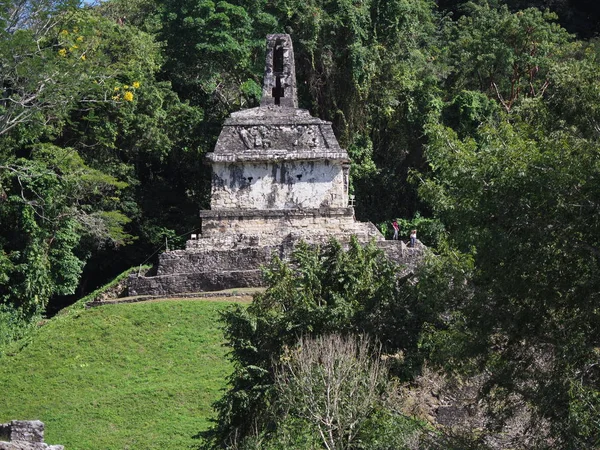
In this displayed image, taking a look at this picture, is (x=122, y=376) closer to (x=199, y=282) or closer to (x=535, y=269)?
(x=199, y=282)

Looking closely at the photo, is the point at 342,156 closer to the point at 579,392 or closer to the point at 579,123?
the point at 579,123

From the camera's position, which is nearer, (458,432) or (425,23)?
(458,432)

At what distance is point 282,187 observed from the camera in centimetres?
3167

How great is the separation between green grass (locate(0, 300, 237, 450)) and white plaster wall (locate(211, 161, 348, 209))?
5499mm

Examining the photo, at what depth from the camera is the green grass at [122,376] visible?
68.7 ft

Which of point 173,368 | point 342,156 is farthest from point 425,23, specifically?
point 173,368

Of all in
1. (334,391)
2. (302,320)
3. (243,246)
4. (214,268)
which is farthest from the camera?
(243,246)

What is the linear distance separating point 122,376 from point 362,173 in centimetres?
1745

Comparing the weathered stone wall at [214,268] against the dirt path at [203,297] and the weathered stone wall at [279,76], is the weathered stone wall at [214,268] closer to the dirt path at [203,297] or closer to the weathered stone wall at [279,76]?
the dirt path at [203,297]

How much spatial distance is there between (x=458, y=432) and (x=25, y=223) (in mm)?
16046

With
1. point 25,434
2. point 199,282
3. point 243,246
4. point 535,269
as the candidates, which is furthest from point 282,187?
point 535,269

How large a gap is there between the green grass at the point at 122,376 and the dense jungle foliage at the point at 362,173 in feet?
8.02

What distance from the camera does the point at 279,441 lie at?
17.0 metres

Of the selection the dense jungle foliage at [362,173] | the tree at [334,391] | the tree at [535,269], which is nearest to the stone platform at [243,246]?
the dense jungle foliage at [362,173]
